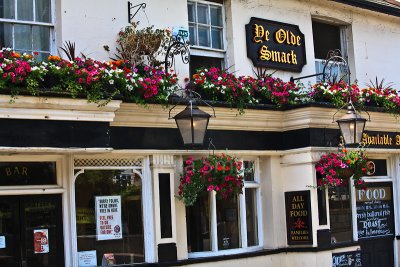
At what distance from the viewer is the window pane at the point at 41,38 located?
1028 cm

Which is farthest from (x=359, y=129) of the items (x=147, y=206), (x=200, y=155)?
(x=147, y=206)

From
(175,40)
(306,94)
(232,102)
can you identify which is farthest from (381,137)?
(175,40)

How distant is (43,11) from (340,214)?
662 cm

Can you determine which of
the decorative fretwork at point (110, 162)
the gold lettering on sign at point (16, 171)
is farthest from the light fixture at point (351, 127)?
the gold lettering on sign at point (16, 171)

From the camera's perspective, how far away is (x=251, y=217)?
12547 mm

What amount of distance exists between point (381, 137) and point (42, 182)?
680 cm

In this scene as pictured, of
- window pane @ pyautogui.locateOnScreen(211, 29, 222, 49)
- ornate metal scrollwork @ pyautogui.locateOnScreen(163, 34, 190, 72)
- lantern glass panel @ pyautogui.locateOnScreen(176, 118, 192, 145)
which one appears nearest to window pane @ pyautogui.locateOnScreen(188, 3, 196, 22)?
window pane @ pyautogui.locateOnScreen(211, 29, 222, 49)

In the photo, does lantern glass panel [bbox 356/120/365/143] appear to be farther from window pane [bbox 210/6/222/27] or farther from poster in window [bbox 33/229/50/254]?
poster in window [bbox 33/229/50/254]

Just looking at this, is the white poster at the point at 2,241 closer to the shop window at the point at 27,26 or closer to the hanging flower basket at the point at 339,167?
the shop window at the point at 27,26

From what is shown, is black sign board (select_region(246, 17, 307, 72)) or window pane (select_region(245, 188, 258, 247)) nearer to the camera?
window pane (select_region(245, 188, 258, 247))

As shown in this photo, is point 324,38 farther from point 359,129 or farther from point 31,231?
point 31,231

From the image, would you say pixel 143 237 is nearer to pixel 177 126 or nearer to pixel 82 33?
pixel 177 126

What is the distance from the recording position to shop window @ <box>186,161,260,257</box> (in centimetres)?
1163

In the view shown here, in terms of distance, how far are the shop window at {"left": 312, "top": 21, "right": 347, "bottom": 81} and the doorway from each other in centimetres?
639
